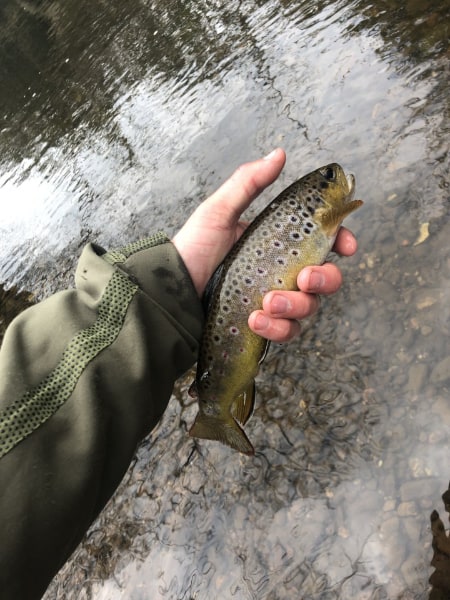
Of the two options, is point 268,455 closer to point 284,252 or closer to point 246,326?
point 246,326

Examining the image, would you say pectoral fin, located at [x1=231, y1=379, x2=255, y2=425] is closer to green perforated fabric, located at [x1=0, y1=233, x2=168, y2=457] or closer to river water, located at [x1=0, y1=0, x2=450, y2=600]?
green perforated fabric, located at [x1=0, y1=233, x2=168, y2=457]

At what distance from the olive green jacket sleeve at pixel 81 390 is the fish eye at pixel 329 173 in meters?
0.96

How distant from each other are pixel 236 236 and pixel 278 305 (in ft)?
3.55

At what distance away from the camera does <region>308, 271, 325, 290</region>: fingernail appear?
2.67 metres

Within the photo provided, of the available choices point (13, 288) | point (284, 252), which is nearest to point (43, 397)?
point (284, 252)

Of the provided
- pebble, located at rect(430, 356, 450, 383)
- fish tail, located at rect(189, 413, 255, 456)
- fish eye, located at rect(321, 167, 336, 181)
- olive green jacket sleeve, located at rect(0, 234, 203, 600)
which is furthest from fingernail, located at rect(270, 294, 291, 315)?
pebble, located at rect(430, 356, 450, 383)

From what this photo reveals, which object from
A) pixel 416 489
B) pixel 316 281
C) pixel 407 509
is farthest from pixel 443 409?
pixel 316 281

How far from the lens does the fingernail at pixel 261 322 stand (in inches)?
104

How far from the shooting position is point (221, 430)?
280cm

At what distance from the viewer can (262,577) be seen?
3.41 meters

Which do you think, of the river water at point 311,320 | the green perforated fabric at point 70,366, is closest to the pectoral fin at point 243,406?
the green perforated fabric at point 70,366

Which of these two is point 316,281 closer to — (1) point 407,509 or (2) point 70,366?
(2) point 70,366

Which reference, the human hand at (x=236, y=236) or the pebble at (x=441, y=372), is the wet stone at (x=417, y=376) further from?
the human hand at (x=236, y=236)

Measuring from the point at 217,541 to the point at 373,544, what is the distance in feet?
3.66
